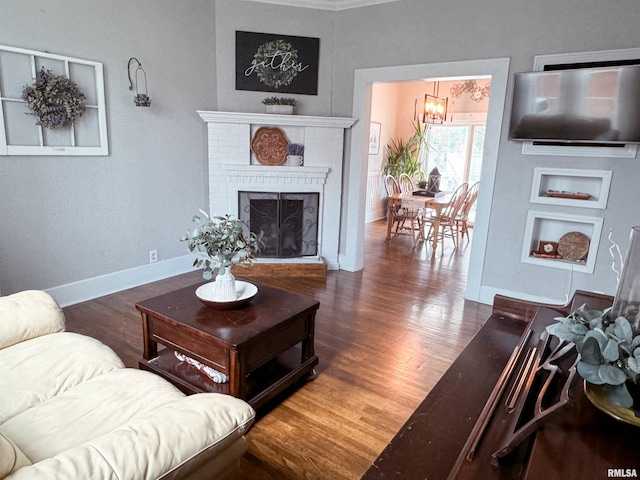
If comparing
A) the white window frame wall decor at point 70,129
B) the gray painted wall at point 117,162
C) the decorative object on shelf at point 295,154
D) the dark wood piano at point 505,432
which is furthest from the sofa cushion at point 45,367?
the decorative object on shelf at point 295,154

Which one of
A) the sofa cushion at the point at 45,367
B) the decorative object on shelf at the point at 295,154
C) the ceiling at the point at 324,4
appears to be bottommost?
the sofa cushion at the point at 45,367

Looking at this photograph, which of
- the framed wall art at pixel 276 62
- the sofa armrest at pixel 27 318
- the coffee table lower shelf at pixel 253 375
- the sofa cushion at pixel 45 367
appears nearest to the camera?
the sofa cushion at pixel 45 367

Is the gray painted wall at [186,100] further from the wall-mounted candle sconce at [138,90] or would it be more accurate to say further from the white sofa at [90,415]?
the white sofa at [90,415]

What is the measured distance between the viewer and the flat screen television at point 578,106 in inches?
119

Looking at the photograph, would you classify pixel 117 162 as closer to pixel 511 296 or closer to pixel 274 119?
pixel 274 119

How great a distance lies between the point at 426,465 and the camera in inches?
41.0

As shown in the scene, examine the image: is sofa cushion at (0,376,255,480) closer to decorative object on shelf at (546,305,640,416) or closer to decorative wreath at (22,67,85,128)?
decorative object on shelf at (546,305,640,416)

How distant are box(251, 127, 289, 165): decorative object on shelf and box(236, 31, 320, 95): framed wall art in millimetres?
469

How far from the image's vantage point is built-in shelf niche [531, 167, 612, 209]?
327 centimetres

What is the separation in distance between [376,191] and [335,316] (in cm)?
490

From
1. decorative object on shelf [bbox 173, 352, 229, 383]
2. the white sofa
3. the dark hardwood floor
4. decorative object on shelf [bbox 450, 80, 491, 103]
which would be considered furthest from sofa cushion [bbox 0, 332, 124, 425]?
decorative object on shelf [bbox 450, 80, 491, 103]

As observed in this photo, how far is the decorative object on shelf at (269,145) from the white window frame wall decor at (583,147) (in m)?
2.42

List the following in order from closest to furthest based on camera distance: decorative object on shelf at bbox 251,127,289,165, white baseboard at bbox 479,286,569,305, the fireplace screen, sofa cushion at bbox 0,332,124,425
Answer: sofa cushion at bbox 0,332,124,425
white baseboard at bbox 479,286,569,305
decorative object on shelf at bbox 251,127,289,165
the fireplace screen

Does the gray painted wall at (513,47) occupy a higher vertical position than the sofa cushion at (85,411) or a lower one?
higher
